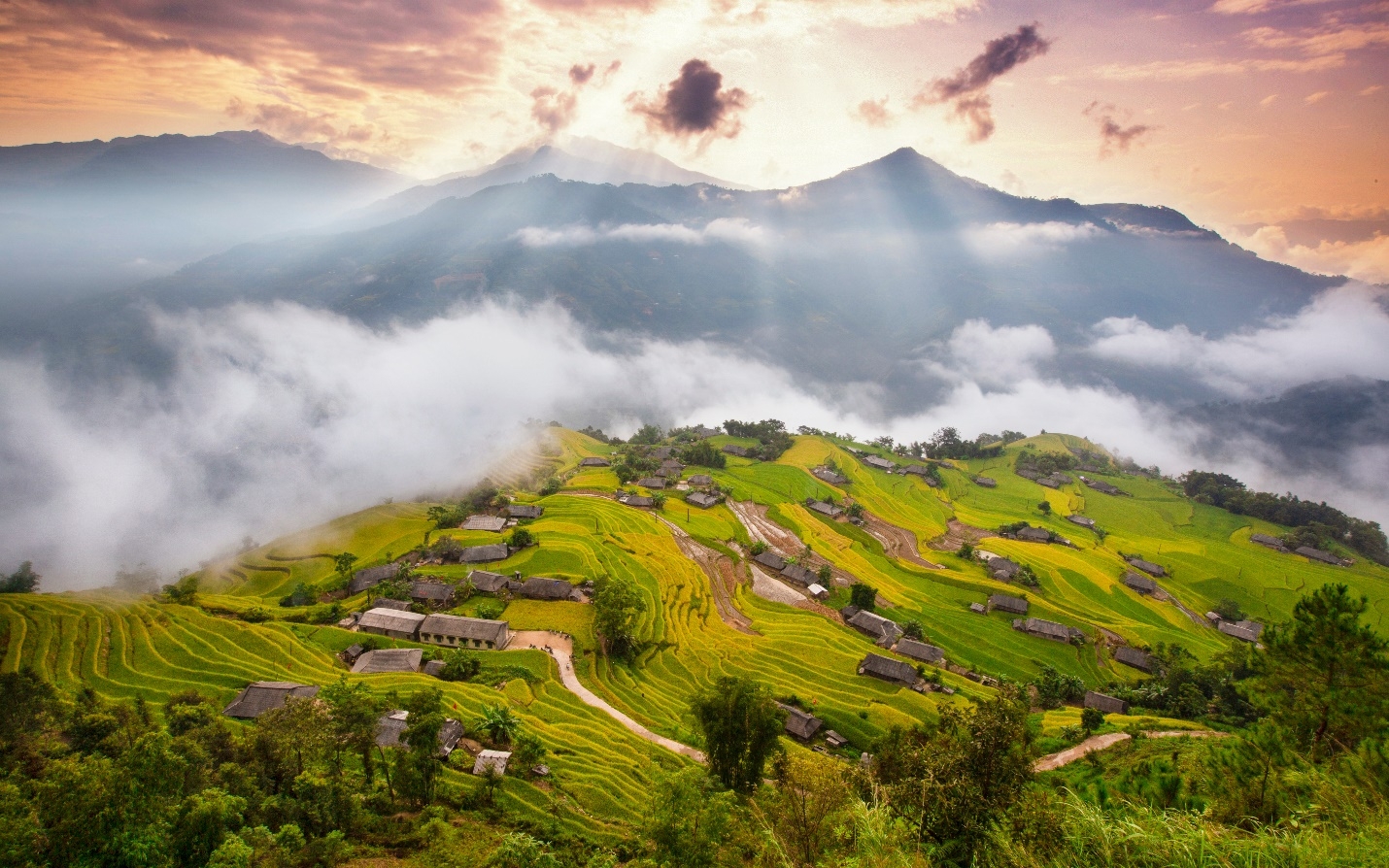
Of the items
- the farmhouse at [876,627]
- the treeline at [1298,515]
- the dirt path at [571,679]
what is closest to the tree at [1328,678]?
the dirt path at [571,679]

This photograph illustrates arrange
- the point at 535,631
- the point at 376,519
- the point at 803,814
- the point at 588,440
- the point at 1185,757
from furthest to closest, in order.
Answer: the point at 588,440 → the point at 376,519 → the point at 535,631 → the point at 1185,757 → the point at 803,814

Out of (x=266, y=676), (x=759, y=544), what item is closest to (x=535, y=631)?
(x=266, y=676)

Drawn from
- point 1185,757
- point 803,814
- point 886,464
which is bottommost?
point 886,464

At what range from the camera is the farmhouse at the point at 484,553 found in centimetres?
5775

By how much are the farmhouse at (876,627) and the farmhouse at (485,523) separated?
41230mm

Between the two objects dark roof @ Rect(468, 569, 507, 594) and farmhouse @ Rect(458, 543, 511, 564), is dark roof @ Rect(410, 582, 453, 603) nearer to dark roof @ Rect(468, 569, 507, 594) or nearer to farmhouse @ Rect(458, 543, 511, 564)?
dark roof @ Rect(468, 569, 507, 594)

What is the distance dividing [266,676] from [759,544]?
46.0 metres

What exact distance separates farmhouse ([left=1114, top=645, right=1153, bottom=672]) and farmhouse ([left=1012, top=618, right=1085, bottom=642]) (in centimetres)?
304

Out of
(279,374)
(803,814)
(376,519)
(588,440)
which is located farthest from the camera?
(279,374)

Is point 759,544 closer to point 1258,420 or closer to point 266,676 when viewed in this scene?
point 266,676

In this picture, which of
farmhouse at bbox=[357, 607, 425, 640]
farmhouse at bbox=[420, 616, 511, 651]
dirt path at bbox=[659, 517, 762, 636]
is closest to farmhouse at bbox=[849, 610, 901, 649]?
dirt path at bbox=[659, 517, 762, 636]

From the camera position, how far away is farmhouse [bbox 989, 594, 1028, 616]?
56.8 meters

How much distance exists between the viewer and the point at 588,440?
118062 millimetres

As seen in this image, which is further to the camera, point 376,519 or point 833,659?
point 376,519
